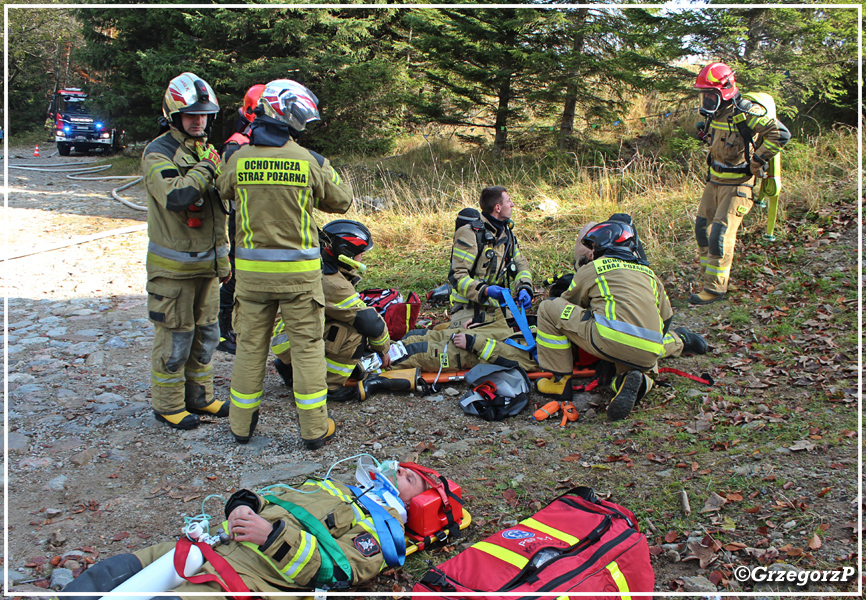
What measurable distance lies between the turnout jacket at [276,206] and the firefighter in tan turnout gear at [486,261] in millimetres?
2026

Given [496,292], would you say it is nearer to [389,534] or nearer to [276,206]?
[276,206]

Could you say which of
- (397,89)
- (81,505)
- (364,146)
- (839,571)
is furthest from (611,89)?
(81,505)

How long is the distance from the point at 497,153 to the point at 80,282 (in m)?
8.87

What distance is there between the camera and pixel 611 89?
11.8m

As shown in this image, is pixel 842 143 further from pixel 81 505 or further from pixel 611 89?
pixel 81 505

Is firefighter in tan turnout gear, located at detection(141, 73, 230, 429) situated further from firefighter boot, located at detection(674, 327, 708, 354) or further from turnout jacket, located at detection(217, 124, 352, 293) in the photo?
firefighter boot, located at detection(674, 327, 708, 354)

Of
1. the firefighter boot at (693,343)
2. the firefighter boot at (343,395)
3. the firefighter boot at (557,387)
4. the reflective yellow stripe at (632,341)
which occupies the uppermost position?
the reflective yellow stripe at (632,341)

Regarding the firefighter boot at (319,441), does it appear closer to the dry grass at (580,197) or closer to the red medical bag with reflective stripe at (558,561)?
the red medical bag with reflective stripe at (558,561)

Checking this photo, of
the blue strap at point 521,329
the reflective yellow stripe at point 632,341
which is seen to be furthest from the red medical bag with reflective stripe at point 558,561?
the blue strap at point 521,329

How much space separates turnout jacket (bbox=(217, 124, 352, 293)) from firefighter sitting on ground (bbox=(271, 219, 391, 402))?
59cm

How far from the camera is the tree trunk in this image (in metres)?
11.2

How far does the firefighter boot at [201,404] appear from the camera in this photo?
4.64 metres

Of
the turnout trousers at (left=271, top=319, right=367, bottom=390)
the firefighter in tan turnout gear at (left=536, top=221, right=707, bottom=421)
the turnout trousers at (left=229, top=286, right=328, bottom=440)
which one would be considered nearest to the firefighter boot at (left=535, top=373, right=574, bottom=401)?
the firefighter in tan turnout gear at (left=536, top=221, right=707, bottom=421)

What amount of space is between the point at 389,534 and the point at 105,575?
49.7 inches
